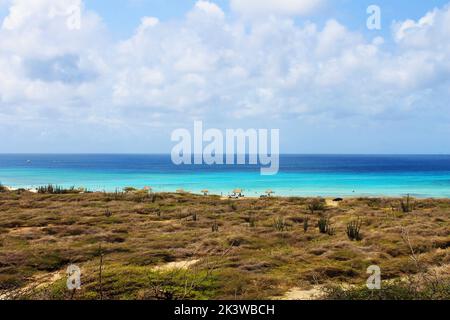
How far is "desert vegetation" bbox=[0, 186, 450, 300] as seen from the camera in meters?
7.50

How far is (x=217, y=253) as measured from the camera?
10703 millimetres

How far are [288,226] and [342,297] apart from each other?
9569 mm

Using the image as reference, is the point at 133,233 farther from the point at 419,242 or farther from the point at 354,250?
the point at 419,242

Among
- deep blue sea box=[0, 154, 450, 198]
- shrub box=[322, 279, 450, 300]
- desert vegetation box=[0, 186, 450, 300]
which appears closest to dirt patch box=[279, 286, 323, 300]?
desert vegetation box=[0, 186, 450, 300]

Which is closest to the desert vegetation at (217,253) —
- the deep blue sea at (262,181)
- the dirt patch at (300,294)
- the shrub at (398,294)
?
the shrub at (398,294)

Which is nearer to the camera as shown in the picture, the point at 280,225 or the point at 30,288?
the point at 30,288

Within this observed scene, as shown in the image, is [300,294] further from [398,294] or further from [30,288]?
[30,288]

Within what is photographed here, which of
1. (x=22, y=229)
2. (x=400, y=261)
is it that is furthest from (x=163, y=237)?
(x=400, y=261)

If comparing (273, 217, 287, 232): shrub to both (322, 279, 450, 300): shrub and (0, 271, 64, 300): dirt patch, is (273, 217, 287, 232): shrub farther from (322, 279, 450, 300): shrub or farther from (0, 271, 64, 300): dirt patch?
(322, 279, 450, 300): shrub

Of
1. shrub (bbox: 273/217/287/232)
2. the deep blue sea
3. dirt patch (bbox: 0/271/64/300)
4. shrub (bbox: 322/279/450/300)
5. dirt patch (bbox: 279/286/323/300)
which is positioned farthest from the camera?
the deep blue sea

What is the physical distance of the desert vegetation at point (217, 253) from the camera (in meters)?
7.50

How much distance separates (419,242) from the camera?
11859mm

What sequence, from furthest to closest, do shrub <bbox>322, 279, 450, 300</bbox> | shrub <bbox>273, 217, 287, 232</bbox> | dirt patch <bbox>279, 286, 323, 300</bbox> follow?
shrub <bbox>273, 217, 287, 232</bbox> < dirt patch <bbox>279, 286, 323, 300</bbox> < shrub <bbox>322, 279, 450, 300</bbox>

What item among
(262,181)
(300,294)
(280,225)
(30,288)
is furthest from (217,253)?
(262,181)
